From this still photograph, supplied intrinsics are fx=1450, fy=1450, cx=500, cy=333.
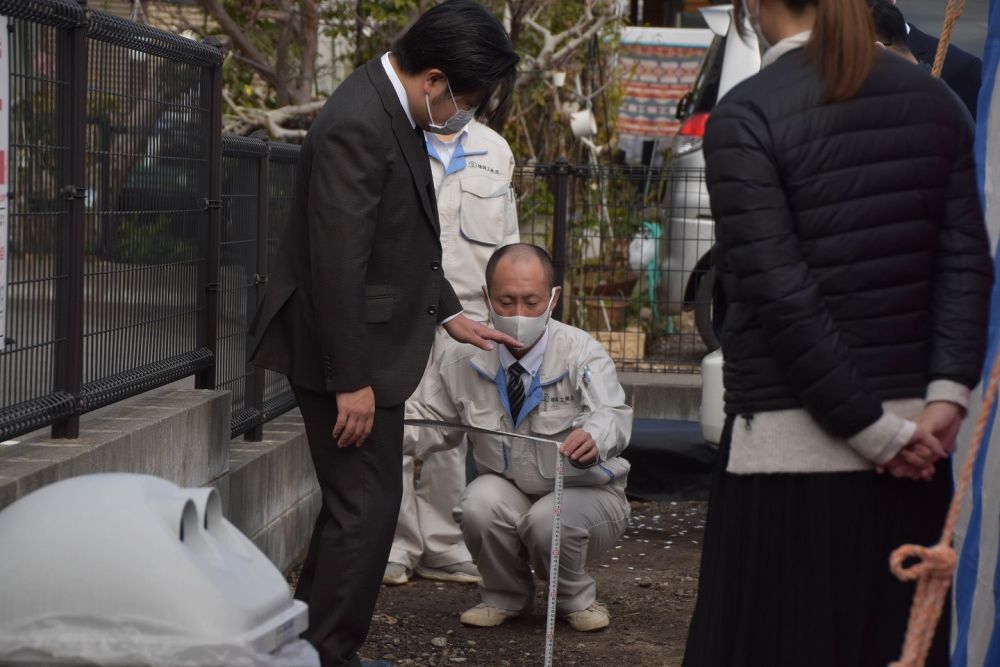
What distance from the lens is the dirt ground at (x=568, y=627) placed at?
486 centimetres

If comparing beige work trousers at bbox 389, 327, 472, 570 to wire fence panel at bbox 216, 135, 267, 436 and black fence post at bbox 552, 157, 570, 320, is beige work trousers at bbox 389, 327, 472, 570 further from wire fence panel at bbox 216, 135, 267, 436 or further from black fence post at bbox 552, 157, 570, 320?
black fence post at bbox 552, 157, 570, 320

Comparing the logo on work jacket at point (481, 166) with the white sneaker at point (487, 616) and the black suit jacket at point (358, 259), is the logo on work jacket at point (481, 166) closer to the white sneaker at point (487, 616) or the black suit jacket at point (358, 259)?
the white sneaker at point (487, 616)

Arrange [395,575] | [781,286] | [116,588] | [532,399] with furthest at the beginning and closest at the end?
[395,575]
[532,399]
[781,286]
[116,588]

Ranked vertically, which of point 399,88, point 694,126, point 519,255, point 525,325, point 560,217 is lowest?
point 525,325

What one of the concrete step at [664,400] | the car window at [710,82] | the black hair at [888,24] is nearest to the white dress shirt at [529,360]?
the black hair at [888,24]

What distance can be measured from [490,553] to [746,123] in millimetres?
2564

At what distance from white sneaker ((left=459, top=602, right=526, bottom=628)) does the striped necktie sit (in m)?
0.71

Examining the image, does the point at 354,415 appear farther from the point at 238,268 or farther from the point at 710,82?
the point at 710,82

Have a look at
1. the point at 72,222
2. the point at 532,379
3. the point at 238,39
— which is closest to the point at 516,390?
the point at 532,379

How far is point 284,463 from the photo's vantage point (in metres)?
5.77

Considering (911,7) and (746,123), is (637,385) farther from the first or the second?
(746,123)

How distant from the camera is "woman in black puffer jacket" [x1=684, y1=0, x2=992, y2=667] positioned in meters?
2.74

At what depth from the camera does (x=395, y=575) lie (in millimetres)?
5785

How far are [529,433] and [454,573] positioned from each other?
118 cm
